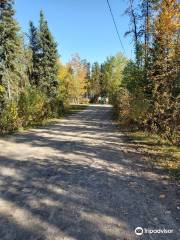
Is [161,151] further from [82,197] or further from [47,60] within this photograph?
[47,60]

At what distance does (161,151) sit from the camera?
8.45 meters

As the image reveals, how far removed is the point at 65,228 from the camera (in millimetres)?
3576

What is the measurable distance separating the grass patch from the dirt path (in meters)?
0.43

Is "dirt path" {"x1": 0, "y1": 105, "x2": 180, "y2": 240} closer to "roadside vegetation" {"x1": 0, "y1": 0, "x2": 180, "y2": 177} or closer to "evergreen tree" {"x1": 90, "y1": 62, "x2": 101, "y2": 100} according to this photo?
"roadside vegetation" {"x1": 0, "y1": 0, "x2": 180, "y2": 177}

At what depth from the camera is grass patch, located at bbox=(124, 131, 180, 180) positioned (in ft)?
21.7

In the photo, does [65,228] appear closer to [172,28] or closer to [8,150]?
[8,150]

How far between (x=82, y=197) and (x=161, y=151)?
4641 millimetres

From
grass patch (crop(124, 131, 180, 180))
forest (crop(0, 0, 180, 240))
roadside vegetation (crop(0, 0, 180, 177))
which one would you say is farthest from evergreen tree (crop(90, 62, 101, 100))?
grass patch (crop(124, 131, 180, 180))

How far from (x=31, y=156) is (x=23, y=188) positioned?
8.75ft

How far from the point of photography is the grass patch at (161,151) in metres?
6.62

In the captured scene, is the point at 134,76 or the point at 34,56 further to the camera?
the point at 34,56

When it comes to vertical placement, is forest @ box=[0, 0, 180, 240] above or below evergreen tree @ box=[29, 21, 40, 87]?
below

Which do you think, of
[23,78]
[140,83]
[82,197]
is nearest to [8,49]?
[23,78]

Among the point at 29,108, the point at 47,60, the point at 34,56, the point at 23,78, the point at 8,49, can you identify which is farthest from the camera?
the point at 34,56
